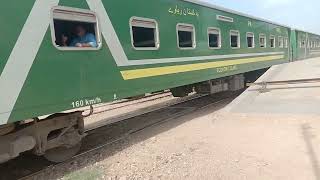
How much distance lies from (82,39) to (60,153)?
83.8 inches

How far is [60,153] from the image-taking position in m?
7.41

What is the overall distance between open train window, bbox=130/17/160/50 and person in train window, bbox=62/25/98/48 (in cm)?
119

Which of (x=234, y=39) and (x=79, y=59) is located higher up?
(x=234, y=39)

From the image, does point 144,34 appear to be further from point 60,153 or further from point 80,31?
point 60,153

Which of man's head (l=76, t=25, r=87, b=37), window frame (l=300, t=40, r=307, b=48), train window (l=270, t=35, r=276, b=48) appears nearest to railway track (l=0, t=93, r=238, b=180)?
man's head (l=76, t=25, r=87, b=37)

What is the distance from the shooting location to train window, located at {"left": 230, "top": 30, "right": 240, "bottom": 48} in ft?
44.1

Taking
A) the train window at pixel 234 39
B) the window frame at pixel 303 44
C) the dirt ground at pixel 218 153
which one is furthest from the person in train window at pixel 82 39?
the window frame at pixel 303 44

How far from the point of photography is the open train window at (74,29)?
255 inches

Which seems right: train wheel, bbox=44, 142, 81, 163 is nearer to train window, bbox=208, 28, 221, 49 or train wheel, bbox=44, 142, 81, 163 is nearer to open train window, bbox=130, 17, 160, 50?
open train window, bbox=130, 17, 160, 50

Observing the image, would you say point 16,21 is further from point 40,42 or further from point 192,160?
point 192,160

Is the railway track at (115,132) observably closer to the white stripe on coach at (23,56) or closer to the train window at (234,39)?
the white stripe on coach at (23,56)

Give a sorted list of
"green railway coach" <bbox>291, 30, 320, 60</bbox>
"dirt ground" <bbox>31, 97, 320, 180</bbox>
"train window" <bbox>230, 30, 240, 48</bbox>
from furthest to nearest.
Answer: "green railway coach" <bbox>291, 30, 320, 60</bbox>
"train window" <bbox>230, 30, 240, 48</bbox>
"dirt ground" <bbox>31, 97, 320, 180</bbox>

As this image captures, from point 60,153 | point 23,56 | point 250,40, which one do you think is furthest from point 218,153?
point 250,40

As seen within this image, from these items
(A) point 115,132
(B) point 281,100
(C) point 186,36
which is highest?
(C) point 186,36
